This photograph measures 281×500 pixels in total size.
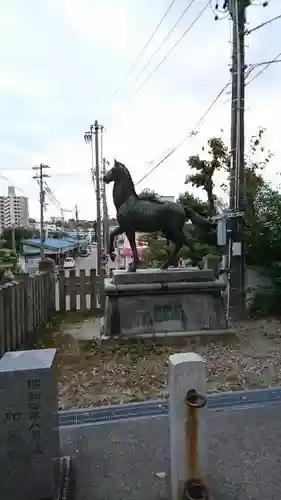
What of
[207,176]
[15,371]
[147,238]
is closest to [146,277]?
[15,371]

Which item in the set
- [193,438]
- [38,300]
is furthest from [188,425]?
[38,300]

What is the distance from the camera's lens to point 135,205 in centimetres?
738

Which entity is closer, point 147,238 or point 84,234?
point 147,238

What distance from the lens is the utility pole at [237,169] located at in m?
9.04

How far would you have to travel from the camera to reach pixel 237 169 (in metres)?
9.17

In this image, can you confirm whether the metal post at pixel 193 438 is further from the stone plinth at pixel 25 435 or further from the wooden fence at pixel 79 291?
the wooden fence at pixel 79 291

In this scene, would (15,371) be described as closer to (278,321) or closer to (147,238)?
(278,321)

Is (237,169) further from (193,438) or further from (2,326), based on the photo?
(193,438)

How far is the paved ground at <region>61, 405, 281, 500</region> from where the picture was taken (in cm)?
296

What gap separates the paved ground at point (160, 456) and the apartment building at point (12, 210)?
43216mm

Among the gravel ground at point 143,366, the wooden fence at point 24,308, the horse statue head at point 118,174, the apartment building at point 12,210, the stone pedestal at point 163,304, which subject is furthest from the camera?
the apartment building at point 12,210

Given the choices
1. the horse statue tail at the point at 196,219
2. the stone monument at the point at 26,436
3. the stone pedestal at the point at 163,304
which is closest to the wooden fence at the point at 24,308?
the stone pedestal at the point at 163,304

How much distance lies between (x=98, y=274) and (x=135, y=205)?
337 cm

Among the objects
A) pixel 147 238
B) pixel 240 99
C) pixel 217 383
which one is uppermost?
pixel 240 99
